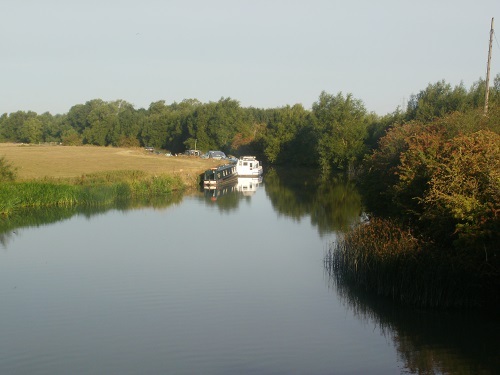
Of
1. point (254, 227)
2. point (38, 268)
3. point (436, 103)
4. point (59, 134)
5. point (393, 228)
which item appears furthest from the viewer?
point (59, 134)

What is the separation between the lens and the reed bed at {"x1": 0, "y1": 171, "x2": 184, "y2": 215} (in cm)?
2859

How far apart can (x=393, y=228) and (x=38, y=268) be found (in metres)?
10.0

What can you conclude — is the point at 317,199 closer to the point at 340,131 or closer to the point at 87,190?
the point at 87,190

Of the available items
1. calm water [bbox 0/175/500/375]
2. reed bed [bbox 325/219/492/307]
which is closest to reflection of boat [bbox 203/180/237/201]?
calm water [bbox 0/175/500/375]

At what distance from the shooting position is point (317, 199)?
1395 inches

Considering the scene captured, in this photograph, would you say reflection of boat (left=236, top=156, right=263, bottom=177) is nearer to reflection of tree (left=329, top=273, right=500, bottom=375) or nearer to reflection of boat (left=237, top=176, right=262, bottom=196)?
reflection of boat (left=237, top=176, right=262, bottom=196)

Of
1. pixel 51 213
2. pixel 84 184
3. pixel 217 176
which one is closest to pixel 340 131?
pixel 217 176

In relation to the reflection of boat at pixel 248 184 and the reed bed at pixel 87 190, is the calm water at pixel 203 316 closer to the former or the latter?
the reed bed at pixel 87 190

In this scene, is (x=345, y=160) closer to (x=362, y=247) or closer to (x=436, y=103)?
(x=436, y=103)

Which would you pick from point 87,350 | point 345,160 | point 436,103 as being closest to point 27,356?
point 87,350

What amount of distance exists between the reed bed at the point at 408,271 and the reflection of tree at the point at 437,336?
33cm

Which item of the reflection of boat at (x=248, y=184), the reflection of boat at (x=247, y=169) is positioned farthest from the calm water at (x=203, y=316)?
the reflection of boat at (x=247, y=169)

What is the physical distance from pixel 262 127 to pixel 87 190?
43808mm

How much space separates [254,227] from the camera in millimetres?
25219
